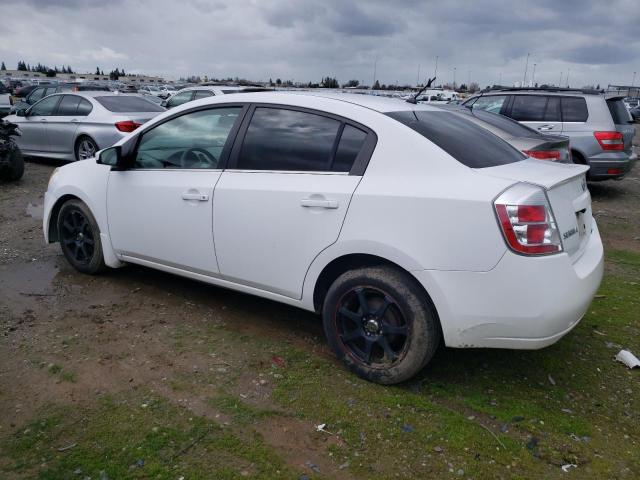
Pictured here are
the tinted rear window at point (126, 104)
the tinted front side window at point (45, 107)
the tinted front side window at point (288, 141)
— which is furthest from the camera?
the tinted front side window at point (45, 107)

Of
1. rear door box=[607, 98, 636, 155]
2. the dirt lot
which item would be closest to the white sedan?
the dirt lot

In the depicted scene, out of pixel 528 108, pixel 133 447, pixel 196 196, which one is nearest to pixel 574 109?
pixel 528 108

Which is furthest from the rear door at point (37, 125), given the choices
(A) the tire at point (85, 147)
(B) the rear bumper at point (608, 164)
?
(B) the rear bumper at point (608, 164)

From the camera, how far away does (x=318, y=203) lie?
3.49m

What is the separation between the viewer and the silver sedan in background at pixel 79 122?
34.7 feet

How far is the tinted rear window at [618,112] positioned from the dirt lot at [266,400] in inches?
254

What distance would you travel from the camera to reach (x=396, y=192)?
3.26 meters

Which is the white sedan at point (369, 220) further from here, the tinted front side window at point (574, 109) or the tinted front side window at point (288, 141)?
the tinted front side window at point (574, 109)

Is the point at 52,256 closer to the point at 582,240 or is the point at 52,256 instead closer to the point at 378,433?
the point at 378,433

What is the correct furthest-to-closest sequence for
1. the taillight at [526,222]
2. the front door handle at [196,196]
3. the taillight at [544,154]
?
the taillight at [544,154] → the front door handle at [196,196] → the taillight at [526,222]

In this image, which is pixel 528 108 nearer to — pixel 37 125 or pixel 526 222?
pixel 526 222

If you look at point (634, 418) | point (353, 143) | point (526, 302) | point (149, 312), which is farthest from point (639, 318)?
point (149, 312)

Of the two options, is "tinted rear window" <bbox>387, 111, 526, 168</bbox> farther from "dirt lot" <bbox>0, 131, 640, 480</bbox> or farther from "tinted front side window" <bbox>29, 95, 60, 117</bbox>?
"tinted front side window" <bbox>29, 95, 60, 117</bbox>

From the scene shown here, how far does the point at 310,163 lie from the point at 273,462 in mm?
1833
